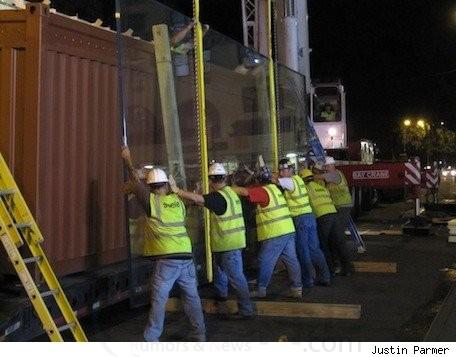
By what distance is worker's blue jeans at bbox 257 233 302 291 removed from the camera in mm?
6879

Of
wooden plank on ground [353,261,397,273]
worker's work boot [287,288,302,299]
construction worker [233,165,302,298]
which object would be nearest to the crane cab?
wooden plank on ground [353,261,397,273]

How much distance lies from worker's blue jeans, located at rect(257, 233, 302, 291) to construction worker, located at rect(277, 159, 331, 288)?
2.02ft

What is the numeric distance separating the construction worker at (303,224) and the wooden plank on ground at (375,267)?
141cm

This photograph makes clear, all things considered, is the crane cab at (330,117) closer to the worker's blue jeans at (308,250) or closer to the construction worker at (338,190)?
the construction worker at (338,190)

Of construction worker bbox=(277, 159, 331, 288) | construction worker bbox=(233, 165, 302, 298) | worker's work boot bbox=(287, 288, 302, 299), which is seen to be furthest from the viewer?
construction worker bbox=(277, 159, 331, 288)

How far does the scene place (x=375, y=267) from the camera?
29.7ft

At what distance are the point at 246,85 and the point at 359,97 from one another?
43.2m

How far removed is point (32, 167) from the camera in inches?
203

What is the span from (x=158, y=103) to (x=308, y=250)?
2729mm

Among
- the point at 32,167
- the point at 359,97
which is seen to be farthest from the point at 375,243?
the point at 359,97

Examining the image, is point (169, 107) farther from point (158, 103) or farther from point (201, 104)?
point (201, 104)

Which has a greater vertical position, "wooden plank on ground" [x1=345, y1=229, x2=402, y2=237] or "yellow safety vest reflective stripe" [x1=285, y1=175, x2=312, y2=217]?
"yellow safety vest reflective stripe" [x1=285, y1=175, x2=312, y2=217]

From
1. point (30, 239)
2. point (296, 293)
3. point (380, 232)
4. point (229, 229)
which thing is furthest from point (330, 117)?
point (30, 239)

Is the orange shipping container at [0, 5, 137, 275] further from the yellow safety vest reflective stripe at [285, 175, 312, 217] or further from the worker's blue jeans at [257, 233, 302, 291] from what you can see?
the yellow safety vest reflective stripe at [285, 175, 312, 217]
